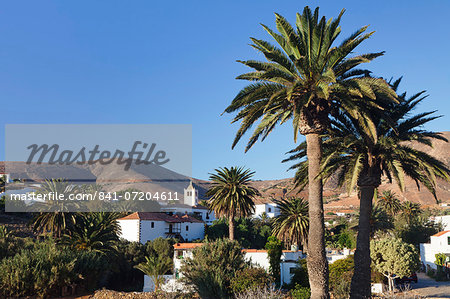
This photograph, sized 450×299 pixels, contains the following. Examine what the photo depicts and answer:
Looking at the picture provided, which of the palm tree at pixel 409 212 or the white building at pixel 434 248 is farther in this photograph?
the palm tree at pixel 409 212

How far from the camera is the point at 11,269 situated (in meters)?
22.5

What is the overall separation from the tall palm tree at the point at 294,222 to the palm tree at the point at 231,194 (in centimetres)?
398

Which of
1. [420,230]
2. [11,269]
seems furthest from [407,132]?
[420,230]

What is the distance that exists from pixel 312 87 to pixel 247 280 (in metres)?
12.6

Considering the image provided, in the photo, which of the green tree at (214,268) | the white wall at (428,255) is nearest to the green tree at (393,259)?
the green tree at (214,268)

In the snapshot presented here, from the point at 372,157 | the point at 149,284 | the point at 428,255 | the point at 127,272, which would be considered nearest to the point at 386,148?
the point at 372,157

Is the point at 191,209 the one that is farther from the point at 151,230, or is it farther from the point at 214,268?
the point at 214,268

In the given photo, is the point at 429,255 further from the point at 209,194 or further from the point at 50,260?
the point at 50,260

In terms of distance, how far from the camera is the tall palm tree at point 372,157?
16.5m

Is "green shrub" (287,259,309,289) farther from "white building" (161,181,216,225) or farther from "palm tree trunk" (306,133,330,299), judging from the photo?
"white building" (161,181,216,225)

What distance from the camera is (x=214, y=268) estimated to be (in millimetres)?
24016

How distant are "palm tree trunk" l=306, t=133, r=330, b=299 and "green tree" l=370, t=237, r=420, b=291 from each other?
1952 cm

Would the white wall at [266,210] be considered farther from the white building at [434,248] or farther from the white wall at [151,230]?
the white building at [434,248]

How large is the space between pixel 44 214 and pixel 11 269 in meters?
10.8
